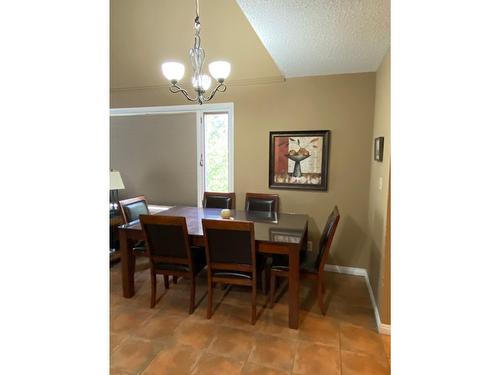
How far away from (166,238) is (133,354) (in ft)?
2.89

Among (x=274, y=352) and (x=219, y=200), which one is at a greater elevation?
(x=219, y=200)

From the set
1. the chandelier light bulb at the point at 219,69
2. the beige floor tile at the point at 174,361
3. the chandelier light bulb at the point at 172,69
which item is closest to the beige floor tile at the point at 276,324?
the beige floor tile at the point at 174,361

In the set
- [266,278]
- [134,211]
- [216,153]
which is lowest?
[266,278]

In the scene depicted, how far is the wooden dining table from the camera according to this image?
90.8 inches

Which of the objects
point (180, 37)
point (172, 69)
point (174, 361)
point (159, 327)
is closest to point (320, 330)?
point (174, 361)

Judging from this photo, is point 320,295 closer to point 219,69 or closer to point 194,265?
point 194,265

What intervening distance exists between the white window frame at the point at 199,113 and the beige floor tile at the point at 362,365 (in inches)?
96.0

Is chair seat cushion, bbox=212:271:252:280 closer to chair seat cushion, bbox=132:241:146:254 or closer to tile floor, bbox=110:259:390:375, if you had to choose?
tile floor, bbox=110:259:390:375

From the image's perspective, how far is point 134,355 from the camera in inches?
79.7

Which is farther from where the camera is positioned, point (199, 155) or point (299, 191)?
point (199, 155)

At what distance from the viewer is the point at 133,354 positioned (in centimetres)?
204
